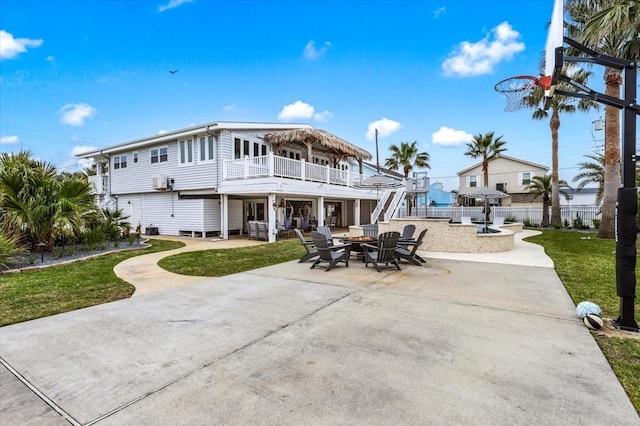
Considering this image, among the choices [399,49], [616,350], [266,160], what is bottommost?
[616,350]

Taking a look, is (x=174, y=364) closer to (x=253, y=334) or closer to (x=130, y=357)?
(x=130, y=357)

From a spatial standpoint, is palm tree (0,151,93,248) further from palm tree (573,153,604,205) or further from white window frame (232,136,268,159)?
palm tree (573,153,604,205)

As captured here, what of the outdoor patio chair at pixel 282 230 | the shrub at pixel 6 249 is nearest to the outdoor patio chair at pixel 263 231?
the outdoor patio chair at pixel 282 230

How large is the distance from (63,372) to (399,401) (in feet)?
10.5

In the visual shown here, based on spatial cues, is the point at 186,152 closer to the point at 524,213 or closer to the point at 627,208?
the point at 627,208

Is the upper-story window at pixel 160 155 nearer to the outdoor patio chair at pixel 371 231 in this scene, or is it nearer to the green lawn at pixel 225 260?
the green lawn at pixel 225 260

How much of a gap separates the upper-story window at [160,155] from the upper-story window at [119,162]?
118 inches

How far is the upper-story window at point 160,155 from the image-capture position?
18484mm

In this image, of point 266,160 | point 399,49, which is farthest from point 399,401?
point 399,49

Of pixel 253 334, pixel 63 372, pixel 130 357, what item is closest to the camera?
pixel 63 372

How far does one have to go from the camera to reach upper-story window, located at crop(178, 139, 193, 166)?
17.3 m

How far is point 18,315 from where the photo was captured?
16.0 feet

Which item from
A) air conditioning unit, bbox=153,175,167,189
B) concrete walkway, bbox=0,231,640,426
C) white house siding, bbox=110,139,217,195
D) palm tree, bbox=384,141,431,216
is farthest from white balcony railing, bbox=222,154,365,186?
palm tree, bbox=384,141,431,216

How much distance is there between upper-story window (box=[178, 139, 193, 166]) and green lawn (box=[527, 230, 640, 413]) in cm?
1658
